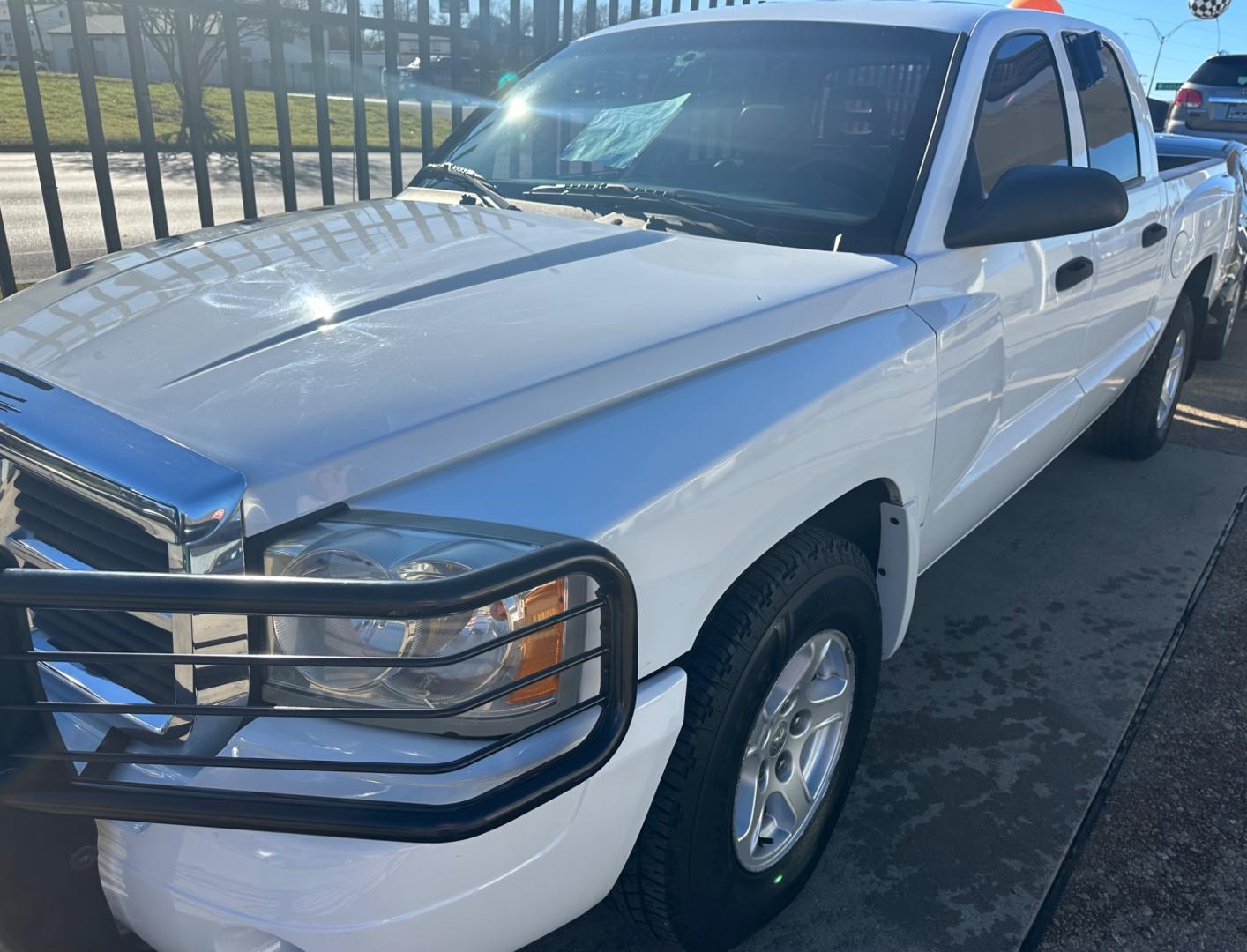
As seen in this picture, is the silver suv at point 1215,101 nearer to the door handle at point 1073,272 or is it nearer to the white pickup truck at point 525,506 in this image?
the door handle at point 1073,272

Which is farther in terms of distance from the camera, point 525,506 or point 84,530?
point 84,530

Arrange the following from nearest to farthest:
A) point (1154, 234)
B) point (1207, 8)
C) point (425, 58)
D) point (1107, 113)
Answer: point (1107, 113), point (1154, 234), point (425, 58), point (1207, 8)

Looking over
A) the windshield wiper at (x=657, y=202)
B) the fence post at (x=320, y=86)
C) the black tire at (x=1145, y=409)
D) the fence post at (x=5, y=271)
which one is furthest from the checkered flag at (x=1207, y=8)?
the fence post at (x=5, y=271)

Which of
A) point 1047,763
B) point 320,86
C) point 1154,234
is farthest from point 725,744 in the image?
point 320,86

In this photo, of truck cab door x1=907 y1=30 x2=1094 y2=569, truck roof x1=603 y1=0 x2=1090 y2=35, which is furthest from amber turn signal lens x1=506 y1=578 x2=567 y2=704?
truck roof x1=603 y1=0 x2=1090 y2=35

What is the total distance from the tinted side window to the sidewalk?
1.61 m

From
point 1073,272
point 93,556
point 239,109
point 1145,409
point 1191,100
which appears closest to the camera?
point 93,556

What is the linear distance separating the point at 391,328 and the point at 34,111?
2937 millimetres

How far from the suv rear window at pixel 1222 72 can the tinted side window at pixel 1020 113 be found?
512 inches

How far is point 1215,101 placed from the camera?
13.6 meters

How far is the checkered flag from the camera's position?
19109 millimetres

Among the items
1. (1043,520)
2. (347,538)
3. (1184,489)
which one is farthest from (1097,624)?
(347,538)

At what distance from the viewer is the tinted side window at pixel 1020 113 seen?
2781mm

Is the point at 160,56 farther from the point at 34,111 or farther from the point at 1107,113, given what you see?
the point at 1107,113
